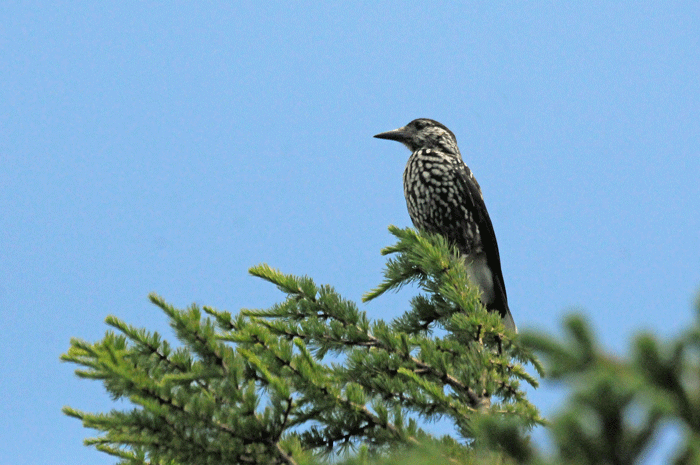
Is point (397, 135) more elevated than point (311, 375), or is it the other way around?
point (397, 135)

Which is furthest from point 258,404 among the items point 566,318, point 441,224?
point 441,224

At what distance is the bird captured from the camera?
4656 mm

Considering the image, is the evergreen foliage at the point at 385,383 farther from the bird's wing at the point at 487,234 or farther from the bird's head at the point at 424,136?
the bird's head at the point at 424,136

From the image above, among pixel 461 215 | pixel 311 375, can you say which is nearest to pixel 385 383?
pixel 311 375

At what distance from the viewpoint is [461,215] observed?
464 centimetres

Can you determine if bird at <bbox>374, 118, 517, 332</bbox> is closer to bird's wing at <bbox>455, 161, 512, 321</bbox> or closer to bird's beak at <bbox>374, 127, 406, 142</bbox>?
bird's wing at <bbox>455, 161, 512, 321</bbox>

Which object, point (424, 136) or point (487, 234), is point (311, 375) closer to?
point (487, 234)

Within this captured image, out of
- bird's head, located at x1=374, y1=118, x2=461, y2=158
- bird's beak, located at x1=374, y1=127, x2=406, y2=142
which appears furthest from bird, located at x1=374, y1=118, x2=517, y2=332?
bird's beak, located at x1=374, y1=127, x2=406, y2=142

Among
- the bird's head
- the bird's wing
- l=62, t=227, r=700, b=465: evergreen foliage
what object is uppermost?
the bird's head

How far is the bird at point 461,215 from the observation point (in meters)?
4.66

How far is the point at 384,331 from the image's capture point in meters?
3.14

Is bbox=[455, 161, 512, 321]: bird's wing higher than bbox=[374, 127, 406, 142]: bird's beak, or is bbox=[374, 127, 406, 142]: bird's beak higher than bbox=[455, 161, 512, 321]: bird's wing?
bbox=[374, 127, 406, 142]: bird's beak

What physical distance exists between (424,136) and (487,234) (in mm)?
1069

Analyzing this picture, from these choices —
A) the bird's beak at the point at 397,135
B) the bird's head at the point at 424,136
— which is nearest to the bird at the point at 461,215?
the bird's head at the point at 424,136
